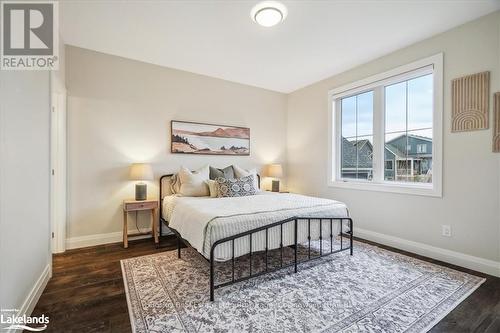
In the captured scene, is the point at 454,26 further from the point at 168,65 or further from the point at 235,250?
the point at 168,65

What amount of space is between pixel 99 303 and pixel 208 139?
2.85 m

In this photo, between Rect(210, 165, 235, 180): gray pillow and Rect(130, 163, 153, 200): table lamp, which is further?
Rect(210, 165, 235, 180): gray pillow

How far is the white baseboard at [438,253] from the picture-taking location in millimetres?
2445

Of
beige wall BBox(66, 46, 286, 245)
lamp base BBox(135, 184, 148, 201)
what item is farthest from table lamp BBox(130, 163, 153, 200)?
beige wall BBox(66, 46, 286, 245)

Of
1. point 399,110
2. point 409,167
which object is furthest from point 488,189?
point 399,110

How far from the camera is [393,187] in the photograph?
3.29 meters

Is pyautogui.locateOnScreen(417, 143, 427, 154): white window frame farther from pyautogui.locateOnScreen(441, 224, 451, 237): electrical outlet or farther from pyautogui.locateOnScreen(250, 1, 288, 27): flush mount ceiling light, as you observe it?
pyautogui.locateOnScreen(250, 1, 288, 27): flush mount ceiling light

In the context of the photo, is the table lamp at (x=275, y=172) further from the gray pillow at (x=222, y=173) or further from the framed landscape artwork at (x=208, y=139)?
the gray pillow at (x=222, y=173)

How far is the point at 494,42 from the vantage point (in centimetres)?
243

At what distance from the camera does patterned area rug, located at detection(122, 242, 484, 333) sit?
1.67 m

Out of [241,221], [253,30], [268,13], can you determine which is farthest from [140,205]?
[268,13]

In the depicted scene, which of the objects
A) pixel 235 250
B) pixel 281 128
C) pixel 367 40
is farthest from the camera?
pixel 281 128

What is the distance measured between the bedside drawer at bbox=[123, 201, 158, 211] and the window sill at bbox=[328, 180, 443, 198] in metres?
2.96

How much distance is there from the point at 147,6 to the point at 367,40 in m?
2.63
